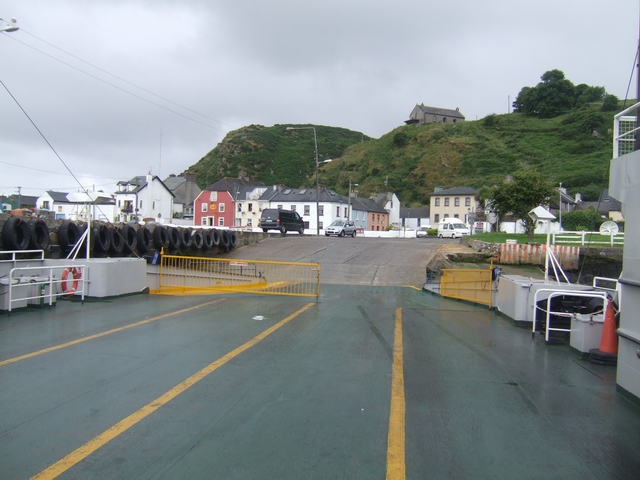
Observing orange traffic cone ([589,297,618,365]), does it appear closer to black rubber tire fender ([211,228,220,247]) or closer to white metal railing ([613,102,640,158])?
white metal railing ([613,102,640,158])

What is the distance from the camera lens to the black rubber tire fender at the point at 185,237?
24.6m

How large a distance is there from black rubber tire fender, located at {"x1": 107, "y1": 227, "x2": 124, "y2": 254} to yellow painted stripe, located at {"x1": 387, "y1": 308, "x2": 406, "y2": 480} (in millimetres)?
14647

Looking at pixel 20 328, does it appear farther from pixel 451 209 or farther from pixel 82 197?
pixel 451 209

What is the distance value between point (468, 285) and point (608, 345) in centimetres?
873

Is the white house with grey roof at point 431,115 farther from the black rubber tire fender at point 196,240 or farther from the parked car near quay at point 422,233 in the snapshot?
the black rubber tire fender at point 196,240

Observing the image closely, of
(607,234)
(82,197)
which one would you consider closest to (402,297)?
(82,197)

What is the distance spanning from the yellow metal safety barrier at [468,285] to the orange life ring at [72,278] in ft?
34.9

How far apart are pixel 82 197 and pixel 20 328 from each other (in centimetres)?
581

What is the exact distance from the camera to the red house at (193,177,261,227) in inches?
2982

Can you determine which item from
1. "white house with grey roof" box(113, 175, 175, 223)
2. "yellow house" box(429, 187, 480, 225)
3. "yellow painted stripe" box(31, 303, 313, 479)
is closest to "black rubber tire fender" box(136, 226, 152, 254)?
"yellow painted stripe" box(31, 303, 313, 479)

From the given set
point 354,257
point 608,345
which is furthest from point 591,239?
point 608,345

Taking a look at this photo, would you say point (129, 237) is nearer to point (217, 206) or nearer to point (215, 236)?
point (215, 236)

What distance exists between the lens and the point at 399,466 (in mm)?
3771

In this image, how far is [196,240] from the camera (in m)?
26.0
